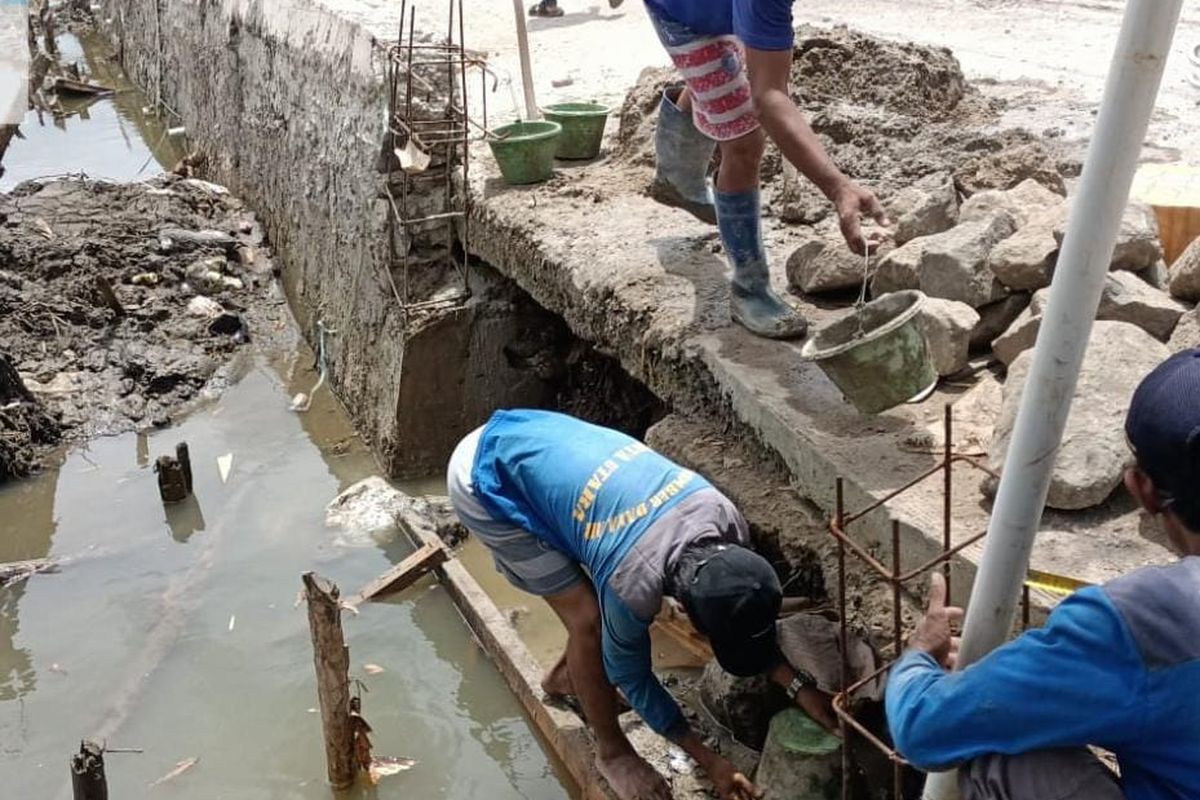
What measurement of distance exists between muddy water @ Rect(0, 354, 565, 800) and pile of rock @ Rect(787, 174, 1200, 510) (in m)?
2.17

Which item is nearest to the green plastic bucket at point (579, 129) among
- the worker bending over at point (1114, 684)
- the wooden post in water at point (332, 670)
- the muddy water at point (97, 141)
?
the wooden post in water at point (332, 670)

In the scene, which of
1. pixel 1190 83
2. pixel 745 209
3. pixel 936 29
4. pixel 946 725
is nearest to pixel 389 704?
pixel 745 209

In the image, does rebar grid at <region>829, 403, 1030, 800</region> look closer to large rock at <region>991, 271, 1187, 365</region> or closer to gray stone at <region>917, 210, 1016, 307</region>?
large rock at <region>991, 271, 1187, 365</region>

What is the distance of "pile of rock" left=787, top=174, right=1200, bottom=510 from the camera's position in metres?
3.15

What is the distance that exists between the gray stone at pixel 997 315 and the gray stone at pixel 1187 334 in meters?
0.61

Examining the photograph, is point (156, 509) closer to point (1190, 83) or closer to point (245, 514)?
point (245, 514)

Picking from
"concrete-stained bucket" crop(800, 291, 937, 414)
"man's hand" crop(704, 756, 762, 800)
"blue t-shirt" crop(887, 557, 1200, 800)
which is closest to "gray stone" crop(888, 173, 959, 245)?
"concrete-stained bucket" crop(800, 291, 937, 414)

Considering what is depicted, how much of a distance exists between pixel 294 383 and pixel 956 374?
5551 mm

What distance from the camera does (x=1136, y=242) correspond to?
3977mm

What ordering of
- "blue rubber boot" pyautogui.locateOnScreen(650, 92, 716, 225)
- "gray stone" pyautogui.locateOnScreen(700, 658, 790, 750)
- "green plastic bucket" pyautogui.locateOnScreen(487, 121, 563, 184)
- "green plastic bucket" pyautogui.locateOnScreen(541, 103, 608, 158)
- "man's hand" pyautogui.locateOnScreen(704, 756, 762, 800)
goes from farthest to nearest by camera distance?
"green plastic bucket" pyautogui.locateOnScreen(541, 103, 608, 158)
"green plastic bucket" pyautogui.locateOnScreen(487, 121, 563, 184)
"blue rubber boot" pyautogui.locateOnScreen(650, 92, 716, 225)
"gray stone" pyautogui.locateOnScreen(700, 658, 790, 750)
"man's hand" pyautogui.locateOnScreen(704, 756, 762, 800)

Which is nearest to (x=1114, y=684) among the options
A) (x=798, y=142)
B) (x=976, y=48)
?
(x=798, y=142)

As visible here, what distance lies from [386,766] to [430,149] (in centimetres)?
340

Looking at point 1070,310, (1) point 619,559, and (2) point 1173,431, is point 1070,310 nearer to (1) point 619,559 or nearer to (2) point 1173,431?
(2) point 1173,431

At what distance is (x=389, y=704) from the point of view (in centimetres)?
514
